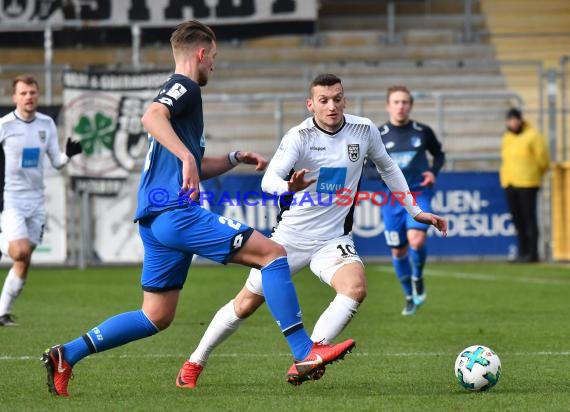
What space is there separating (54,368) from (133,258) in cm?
1306

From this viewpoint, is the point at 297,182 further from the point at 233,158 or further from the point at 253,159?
the point at 233,158

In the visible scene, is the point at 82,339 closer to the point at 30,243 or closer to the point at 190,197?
the point at 190,197

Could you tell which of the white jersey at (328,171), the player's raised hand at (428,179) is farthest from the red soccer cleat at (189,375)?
the player's raised hand at (428,179)

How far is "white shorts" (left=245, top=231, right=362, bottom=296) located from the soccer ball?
94cm

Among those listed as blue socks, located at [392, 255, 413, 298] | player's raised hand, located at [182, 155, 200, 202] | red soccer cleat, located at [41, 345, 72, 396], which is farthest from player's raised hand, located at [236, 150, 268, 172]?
blue socks, located at [392, 255, 413, 298]

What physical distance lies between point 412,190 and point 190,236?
6262 millimetres

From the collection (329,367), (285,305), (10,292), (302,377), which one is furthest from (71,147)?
(302,377)

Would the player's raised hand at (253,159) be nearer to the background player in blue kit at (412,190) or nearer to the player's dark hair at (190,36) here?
the player's dark hair at (190,36)

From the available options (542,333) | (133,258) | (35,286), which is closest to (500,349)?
(542,333)

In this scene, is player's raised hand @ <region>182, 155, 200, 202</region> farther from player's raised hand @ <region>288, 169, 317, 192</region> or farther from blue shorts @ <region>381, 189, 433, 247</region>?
blue shorts @ <region>381, 189, 433, 247</region>

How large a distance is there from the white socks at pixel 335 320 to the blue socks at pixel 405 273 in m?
5.43

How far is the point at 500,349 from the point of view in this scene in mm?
9672

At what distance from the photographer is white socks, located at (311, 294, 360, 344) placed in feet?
24.8

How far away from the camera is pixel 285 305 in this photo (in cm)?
Result: 704
